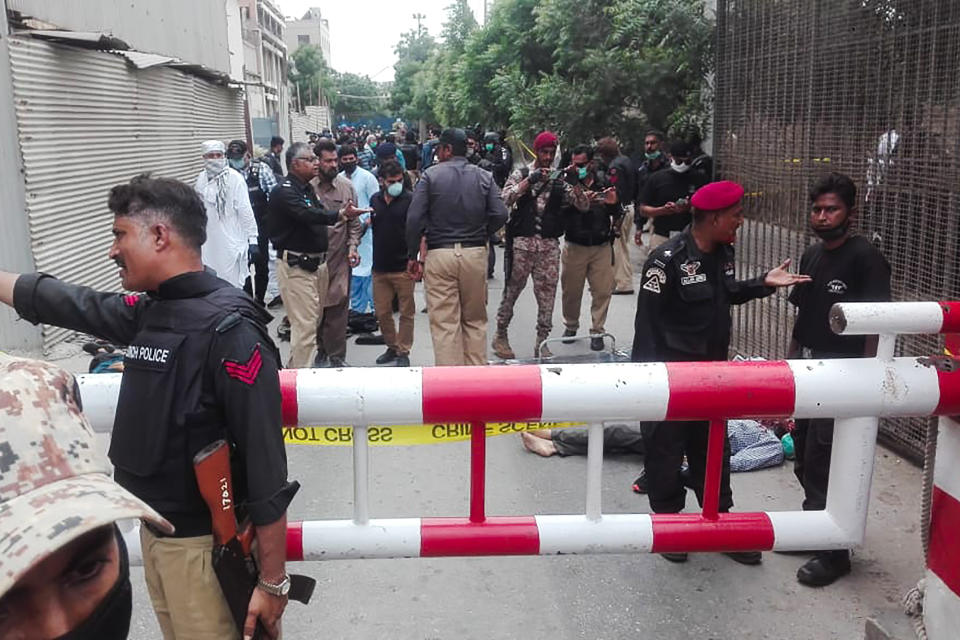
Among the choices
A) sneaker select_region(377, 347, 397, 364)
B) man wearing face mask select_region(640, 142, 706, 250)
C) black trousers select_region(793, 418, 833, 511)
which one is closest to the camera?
black trousers select_region(793, 418, 833, 511)

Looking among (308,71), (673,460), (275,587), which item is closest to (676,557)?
(673,460)

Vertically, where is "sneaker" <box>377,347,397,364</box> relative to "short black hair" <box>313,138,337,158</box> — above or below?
below

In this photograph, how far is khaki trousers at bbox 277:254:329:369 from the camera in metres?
6.76

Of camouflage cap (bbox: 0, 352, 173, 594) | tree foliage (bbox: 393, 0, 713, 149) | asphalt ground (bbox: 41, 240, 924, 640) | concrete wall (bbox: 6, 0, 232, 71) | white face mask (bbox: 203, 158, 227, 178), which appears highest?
concrete wall (bbox: 6, 0, 232, 71)

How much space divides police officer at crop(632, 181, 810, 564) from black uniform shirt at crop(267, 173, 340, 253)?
131 inches

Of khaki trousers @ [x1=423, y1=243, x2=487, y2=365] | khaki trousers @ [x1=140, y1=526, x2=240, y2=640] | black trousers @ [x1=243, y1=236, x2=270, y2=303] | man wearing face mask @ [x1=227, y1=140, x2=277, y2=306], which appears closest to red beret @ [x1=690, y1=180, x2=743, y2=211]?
khaki trousers @ [x1=140, y1=526, x2=240, y2=640]

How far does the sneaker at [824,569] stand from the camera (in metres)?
3.79

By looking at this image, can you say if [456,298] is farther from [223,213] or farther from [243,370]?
[243,370]

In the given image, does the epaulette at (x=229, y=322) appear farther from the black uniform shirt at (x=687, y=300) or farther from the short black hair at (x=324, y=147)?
the short black hair at (x=324, y=147)

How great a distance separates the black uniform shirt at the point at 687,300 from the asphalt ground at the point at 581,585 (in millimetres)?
984

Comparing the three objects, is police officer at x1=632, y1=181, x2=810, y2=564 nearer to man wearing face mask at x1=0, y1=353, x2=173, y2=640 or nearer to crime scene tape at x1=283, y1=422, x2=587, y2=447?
crime scene tape at x1=283, y1=422, x2=587, y2=447

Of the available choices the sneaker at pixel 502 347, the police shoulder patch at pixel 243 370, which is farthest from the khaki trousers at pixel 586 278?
the police shoulder patch at pixel 243 370

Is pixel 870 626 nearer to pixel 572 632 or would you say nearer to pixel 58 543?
pixel 572 632

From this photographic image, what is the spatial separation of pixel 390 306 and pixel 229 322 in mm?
5661
